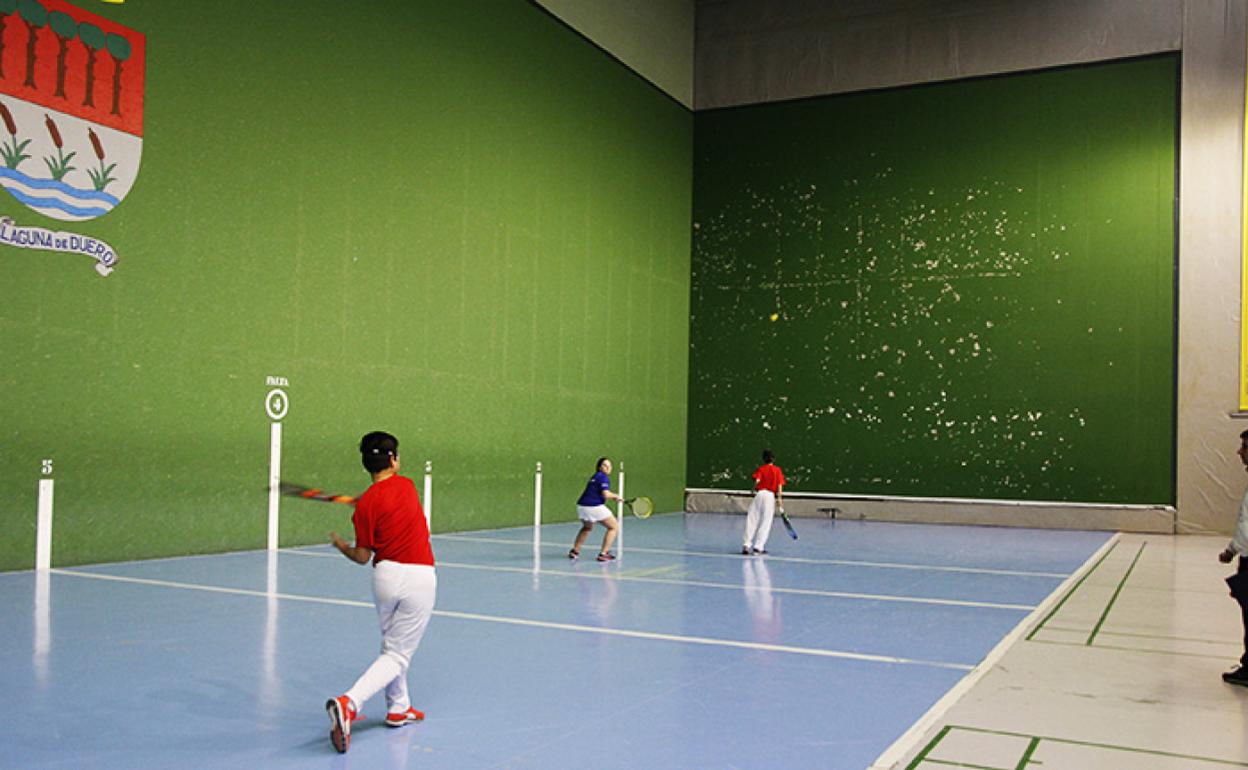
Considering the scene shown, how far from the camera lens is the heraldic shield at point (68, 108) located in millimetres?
9430

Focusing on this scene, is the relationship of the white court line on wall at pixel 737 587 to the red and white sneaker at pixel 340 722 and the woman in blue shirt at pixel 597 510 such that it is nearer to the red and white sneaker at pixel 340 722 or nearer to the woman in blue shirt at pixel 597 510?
the woman in blue shirt at pixel 597 510

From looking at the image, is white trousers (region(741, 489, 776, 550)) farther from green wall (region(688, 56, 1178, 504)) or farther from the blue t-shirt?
green wall (region(688, 56, 1178, 504))

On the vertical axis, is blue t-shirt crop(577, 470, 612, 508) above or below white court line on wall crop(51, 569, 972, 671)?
above

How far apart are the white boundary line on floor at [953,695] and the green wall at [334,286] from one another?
7.91 meters

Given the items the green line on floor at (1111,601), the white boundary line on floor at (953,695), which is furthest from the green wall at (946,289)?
the white boundary line on floor at (953,695)

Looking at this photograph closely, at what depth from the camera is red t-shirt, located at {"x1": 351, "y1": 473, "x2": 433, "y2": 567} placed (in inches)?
183

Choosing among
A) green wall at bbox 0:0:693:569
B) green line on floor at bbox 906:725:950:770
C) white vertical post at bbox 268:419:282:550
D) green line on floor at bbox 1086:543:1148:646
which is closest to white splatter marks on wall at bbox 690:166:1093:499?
green wall at bbox 0:0:693:569

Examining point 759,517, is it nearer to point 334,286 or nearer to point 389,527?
point 334,286

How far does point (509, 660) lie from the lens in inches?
241

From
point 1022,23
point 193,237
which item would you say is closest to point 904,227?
point 1022,23

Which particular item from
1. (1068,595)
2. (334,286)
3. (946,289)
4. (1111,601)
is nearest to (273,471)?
(334,286)

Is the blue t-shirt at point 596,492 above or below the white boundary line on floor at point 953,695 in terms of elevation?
above

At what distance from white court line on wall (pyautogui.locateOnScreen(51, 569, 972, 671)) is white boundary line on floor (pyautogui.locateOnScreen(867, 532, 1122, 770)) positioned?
0.90ft

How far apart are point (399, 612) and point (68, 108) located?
7.50 m
